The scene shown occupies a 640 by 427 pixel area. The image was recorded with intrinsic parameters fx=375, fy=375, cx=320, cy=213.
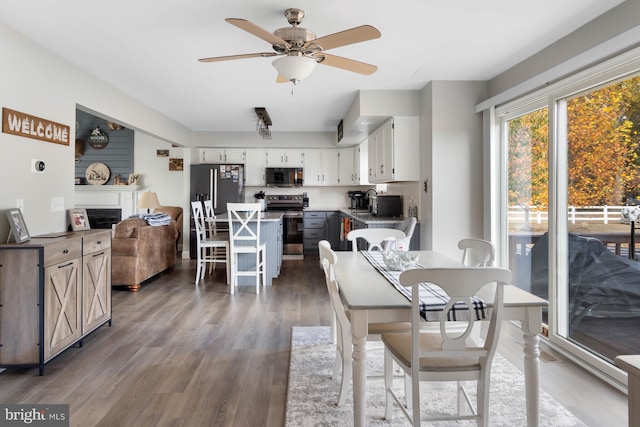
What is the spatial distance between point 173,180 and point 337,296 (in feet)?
21.4

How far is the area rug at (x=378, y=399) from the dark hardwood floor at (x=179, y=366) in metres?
0.11

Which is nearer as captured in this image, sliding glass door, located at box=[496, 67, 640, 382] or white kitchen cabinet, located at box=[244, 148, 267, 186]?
sliding glass door, located at box=[496, 67, 640, 382]

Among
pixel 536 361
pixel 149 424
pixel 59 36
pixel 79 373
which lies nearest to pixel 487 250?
pixel 536 361

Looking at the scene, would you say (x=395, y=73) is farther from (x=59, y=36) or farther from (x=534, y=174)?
(x=59, y=36)

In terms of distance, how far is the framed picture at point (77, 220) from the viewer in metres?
3.27

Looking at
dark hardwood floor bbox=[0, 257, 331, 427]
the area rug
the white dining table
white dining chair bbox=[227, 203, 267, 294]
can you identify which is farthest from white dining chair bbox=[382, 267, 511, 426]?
white dining chair bbox=[227, 203, 267, 294]

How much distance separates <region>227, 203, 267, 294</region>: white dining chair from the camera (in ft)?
14.8

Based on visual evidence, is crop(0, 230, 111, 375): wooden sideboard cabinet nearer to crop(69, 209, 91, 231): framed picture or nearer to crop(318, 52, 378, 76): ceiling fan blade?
crop(69, 209, 91, 231): framed picture

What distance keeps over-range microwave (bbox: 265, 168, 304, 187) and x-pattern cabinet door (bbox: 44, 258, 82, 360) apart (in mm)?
4675

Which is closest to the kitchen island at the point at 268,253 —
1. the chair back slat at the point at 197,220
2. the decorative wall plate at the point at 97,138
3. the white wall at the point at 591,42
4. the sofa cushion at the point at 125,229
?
the chair back slat at the point at 197,220

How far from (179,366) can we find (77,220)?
1.72 m

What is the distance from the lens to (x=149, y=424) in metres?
1.92

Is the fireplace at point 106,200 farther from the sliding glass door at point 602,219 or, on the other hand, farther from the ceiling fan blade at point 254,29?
the sliding glass door at point 602,219

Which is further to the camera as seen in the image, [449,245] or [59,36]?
[449,245]
